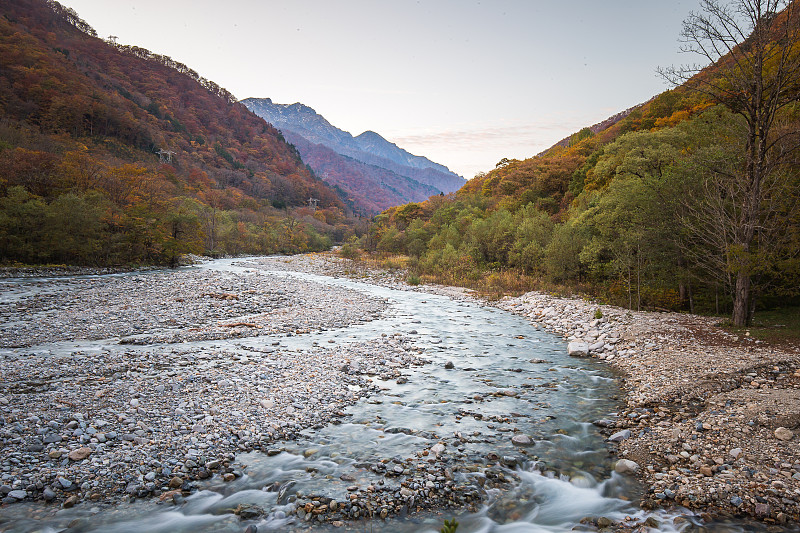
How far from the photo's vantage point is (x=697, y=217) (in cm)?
1333

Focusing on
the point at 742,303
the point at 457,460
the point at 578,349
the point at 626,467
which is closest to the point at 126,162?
the point at 578,349

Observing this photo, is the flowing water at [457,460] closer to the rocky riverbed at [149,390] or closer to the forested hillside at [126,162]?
the rocky riverbed at [149,390]

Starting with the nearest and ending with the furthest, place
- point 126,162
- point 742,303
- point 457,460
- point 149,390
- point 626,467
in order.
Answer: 1. point 626,467
2. point 457,460
3. point 149,390
4. point 742,303
5. point 126,162

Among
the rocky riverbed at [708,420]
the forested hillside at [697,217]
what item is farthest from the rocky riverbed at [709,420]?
the forested hillside at [697,217]

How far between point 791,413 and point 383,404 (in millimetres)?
7349

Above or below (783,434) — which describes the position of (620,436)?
below

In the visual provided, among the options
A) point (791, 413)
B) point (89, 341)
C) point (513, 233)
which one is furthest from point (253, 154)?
point (791, 413)

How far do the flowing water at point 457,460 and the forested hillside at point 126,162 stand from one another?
100 ft

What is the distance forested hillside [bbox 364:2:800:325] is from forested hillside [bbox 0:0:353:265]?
30.0 metres

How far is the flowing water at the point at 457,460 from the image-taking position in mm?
4508

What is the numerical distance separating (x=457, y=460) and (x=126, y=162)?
90339 millimetres

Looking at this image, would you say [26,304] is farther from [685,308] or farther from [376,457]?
[685,308]

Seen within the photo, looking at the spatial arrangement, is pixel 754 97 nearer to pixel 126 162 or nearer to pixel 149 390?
pixel 149 390

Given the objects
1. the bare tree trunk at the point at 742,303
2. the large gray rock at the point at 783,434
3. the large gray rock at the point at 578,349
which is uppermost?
the bare tree trunk at the point at 742,303
